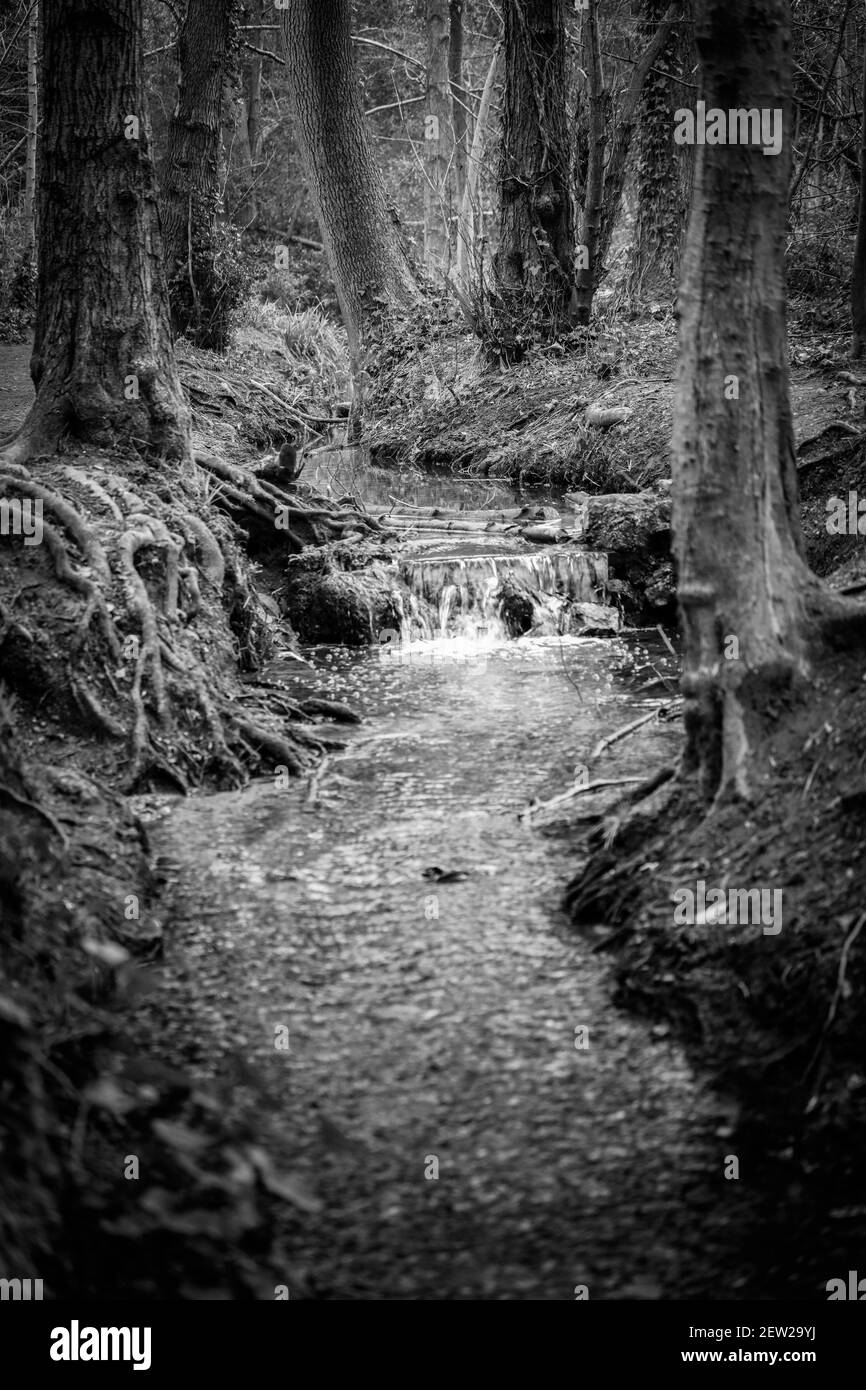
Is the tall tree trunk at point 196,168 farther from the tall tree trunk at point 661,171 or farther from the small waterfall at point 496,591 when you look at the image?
the small waterfall at point 496,591

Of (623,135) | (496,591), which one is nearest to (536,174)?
(623,135)

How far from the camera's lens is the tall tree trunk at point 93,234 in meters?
9.44

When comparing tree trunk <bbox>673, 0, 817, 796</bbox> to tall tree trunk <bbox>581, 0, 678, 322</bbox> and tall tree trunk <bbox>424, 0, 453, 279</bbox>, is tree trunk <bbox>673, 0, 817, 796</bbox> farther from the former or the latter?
tall tree trunk <bbox>424, 0, 453, 279</bbox>

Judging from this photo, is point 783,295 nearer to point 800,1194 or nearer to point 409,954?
point 409,954

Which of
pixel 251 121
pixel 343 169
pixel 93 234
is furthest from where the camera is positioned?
pixel 251 121

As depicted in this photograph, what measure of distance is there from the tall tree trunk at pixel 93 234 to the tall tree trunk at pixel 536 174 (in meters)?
10.4

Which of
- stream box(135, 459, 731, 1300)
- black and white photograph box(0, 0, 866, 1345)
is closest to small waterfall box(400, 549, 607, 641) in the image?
black and white photograph box(0, 0, 866, 1345)

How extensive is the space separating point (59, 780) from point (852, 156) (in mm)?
14063

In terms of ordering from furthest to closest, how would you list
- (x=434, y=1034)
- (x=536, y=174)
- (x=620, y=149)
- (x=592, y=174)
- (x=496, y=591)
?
(x=536, y=174)
(x=620, y=149)
(x=592, y=174)
(x=496, y=591)
(x=434, y=1034)

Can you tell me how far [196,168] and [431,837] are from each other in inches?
690

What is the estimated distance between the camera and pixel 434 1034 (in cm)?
499

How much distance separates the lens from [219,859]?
6.59 meters

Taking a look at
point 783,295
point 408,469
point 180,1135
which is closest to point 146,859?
point 180,1135

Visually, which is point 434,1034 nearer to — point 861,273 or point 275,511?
point 275,511
